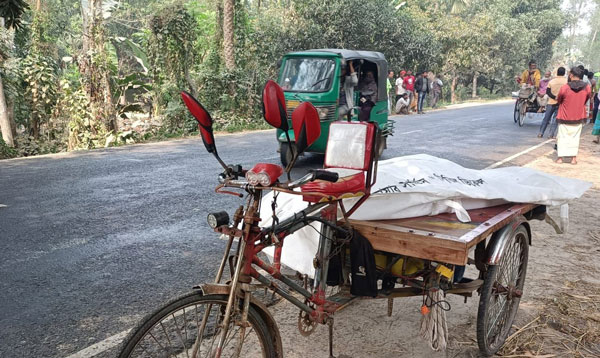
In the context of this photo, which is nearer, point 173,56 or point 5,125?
point 5,125

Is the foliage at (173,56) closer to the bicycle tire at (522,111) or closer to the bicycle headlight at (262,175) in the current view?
the bicycle headlight at (262,175)

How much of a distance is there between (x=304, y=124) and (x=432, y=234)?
111 centimetres

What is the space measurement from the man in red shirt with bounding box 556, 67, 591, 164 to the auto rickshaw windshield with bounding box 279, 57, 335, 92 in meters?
4.79

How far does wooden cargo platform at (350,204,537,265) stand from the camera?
2446 mm

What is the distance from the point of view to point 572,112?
32.0 feet

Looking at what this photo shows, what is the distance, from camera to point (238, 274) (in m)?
2.02

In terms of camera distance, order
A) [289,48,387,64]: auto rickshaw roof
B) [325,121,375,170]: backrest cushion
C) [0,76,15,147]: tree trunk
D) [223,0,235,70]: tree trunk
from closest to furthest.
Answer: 1. [325,121,375,170]: backrest cushion
2. [289,48,387,64]: auto rickshaw roof
3. [0,76,15,147]: tree trunk
4. [223,0,235,70]: tree trunk

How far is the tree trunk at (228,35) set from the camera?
672 inches

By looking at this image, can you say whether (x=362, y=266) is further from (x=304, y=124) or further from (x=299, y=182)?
(x=304, y=124)

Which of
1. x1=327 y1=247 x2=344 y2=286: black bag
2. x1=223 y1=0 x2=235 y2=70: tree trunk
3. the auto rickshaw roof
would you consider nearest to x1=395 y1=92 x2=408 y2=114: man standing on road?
x1=223 y1=0 x2=235 y2=70: tree trunk

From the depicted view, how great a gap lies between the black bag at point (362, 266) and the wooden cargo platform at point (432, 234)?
77 millimetres

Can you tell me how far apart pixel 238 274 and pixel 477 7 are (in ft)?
151

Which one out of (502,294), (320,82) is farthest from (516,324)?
(320,82)

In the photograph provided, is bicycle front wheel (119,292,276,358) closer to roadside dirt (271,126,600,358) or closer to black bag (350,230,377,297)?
black bag (350,230,377,297)
